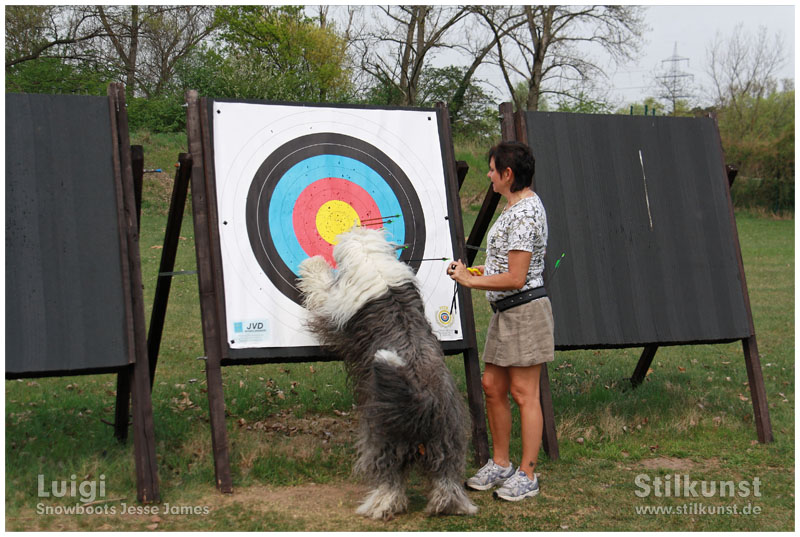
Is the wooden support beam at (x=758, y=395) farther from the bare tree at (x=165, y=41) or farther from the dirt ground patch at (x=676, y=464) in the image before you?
the bare tree at (x=165, y=41)

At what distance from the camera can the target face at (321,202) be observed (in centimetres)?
442

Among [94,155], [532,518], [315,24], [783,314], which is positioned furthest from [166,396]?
[315,24]

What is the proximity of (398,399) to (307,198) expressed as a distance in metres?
1.57

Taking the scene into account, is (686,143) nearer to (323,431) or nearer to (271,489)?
(323,431)

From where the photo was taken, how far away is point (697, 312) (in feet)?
17.2

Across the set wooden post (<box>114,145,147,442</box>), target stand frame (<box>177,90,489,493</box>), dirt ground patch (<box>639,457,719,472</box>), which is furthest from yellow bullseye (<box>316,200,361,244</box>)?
dirt ground patch (<box>639,457,719,472</box>)

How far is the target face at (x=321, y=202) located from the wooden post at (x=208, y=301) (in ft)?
0.94

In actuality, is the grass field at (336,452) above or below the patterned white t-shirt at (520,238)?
below

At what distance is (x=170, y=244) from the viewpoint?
175 inches

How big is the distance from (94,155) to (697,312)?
4.04 meters

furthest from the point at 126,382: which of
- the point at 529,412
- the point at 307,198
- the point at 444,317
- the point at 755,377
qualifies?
the point at 755,377

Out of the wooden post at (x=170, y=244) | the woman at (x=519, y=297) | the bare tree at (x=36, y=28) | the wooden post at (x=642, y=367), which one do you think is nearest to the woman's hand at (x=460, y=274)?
the woman at (x=519, y=297)

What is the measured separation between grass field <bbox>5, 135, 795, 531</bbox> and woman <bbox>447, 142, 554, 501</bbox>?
341 mm

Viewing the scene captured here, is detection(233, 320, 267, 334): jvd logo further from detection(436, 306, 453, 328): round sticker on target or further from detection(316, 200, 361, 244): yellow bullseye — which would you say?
detection(436, 306, 453, 328): round sticker on target
